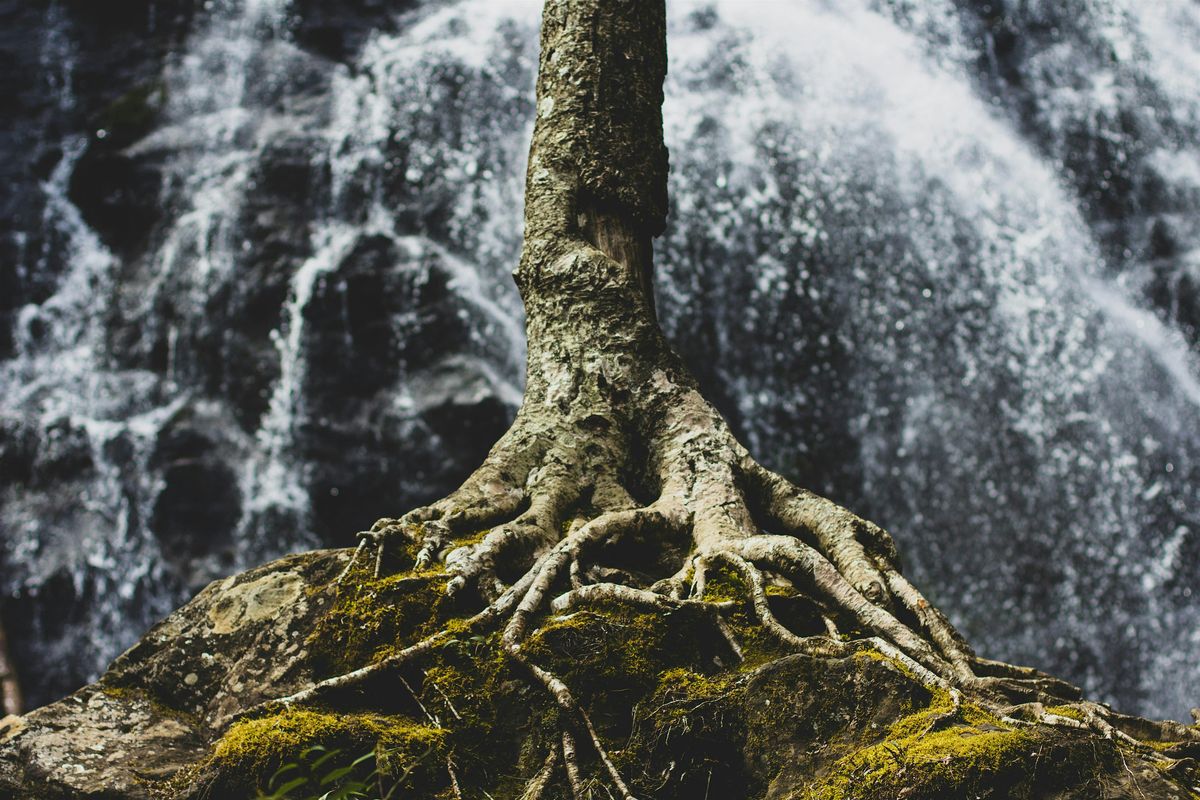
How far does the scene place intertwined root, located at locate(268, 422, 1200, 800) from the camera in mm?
2533

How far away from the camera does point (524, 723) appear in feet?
8.52

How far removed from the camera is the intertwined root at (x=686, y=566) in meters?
2.53

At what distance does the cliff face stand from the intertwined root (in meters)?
0.06

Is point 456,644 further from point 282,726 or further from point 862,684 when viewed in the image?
point 862,684

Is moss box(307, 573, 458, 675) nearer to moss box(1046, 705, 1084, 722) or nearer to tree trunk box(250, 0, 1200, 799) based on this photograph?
tree trunk box(250, 0, 1200, 799)

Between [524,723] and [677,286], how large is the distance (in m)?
11.8

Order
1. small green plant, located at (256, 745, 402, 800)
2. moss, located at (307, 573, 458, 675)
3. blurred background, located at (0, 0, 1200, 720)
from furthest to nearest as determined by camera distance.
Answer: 1. blurred background, located at (0, 0, 1200, 720)
2. moss, located at (307, 573, 458, 675)
3. small green plant, located at (256, 745, 402, 800)

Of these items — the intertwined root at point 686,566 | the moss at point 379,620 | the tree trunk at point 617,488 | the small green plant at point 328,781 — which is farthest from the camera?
the moss at point 379,620

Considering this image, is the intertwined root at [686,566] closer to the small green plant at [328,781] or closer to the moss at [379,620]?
the moss at [379,620]

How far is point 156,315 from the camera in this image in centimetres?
1377

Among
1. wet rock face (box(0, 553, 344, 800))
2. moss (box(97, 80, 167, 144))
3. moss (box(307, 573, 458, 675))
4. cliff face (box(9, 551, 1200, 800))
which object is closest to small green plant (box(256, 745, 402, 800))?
cliff face (box(9, 551, 1200, 800))

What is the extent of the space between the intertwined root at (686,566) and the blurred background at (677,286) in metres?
8.70

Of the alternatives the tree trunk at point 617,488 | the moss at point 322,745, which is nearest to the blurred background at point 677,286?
the tree trunk at point 617,488

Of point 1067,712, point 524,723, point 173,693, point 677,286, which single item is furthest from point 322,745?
point 677,286
